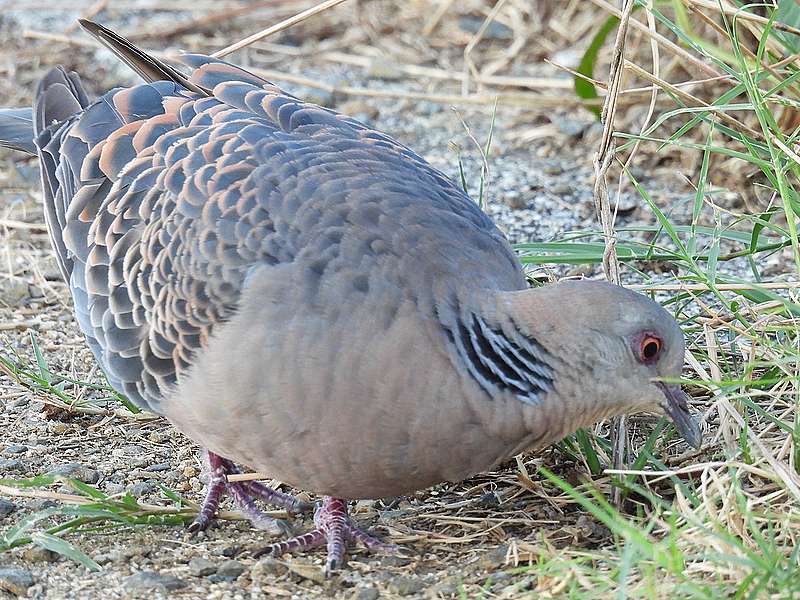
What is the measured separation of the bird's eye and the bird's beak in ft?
0.29

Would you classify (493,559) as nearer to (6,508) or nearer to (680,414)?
(680,414)

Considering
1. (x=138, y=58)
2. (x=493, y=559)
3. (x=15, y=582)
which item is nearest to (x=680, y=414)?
(x=493, y=559)

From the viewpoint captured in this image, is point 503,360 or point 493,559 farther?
point 493,559

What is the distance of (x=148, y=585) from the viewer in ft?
9.84

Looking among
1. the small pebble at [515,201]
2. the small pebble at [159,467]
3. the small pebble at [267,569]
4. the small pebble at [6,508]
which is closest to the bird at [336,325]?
the small pebble at [267,569]

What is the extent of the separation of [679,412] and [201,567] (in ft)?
4.27

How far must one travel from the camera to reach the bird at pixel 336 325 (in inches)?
114

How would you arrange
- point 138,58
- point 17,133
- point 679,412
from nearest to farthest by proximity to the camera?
1. point 679,412
2. point 138,58
3. point 17,133

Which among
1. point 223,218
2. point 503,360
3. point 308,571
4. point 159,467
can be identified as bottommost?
point 159,467

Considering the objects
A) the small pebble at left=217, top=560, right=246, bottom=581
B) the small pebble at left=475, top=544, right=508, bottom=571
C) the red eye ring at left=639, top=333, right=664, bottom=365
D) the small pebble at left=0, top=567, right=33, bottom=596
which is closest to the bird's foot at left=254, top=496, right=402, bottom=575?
the small pebble at left=217, top=560, right=246, bottom=581

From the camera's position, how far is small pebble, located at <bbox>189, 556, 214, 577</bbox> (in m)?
3.09

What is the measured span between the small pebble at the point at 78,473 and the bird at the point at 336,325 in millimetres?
308

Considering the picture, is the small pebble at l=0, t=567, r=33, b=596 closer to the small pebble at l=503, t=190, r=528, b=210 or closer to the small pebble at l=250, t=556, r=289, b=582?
the small pebble at l=250, t=556, r=289, b=582

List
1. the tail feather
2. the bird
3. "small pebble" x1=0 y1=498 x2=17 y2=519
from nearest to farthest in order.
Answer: the bird < "small pebble" x1=0 y1=498 x2=17 y2=519 < the tail feather
